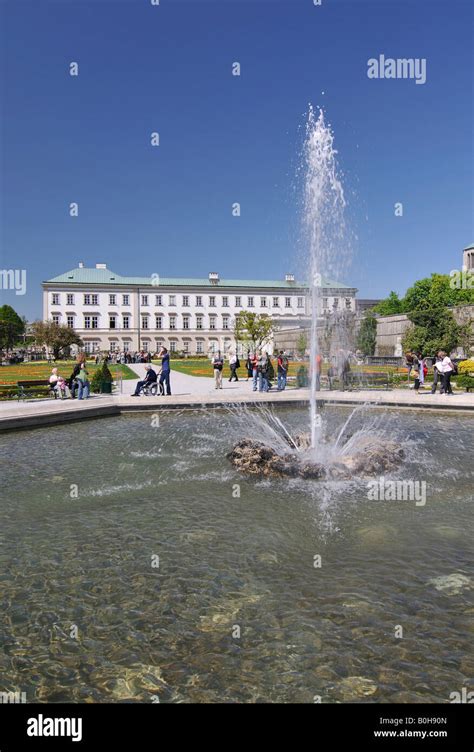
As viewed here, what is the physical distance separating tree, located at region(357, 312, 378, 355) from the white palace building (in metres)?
29.1

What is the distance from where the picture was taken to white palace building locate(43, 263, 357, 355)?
83875 mm

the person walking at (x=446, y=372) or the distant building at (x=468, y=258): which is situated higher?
the distant building at (x=468, y=258)

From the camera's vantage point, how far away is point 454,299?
237ft

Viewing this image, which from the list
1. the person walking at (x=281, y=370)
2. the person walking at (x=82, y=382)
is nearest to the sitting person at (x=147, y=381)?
the person walking at (x=82, y=382)

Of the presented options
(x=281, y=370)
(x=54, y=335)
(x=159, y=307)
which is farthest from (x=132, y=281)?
(x=281, y=370)

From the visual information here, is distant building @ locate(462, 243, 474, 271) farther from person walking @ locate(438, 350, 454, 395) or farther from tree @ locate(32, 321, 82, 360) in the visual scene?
person walking @ locate(438, 350, 454, 395)

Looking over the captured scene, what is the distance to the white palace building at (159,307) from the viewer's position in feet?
275

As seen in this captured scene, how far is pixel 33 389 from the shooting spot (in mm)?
17938

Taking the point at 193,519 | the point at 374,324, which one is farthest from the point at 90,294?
the point at 193,519

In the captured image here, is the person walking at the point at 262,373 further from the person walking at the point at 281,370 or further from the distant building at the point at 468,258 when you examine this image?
the distant building at the point at 468,258

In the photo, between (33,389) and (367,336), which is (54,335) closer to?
(367,336)

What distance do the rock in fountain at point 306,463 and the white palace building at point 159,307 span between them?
7202cm
